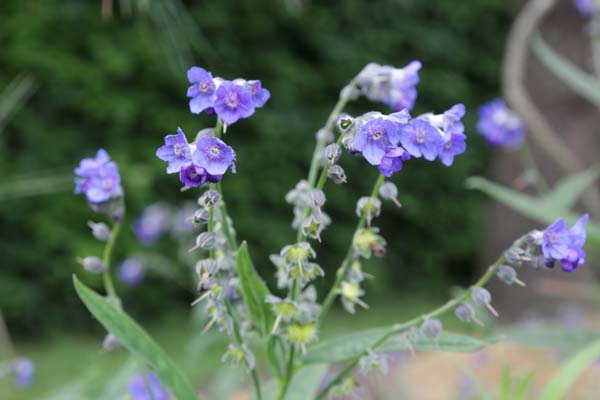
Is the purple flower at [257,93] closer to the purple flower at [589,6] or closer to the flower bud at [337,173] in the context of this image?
the flower bud at [337,173]

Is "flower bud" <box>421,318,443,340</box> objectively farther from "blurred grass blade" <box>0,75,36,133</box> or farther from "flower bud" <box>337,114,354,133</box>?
"blurred grass blade" <box>0,75,36,133</box>

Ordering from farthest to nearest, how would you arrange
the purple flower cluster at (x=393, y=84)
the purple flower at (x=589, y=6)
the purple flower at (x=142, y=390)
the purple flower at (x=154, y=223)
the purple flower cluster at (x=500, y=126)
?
the purple flower at (x=154, y=223)
the purple flower at (x=589, y=6)
the purple flower cluster at (x=500, y=126)
the purple flower at (x=142, y=390)
the purple flower cluster at (x=393, y=84)

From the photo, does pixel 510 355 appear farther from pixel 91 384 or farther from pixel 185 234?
pixel 91 384

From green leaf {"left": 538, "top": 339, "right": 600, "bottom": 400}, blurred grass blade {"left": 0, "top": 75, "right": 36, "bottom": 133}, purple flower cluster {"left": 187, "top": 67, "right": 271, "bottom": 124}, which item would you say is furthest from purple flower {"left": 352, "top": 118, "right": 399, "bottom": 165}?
blurred grass blade {"left": 0, "top": 75, "right": 36, "bottom": 133}

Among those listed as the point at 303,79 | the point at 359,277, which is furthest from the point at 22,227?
the point at 359,277

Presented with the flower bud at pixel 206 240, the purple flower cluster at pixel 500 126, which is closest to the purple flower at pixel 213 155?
the flower bud at pixel 206 240
